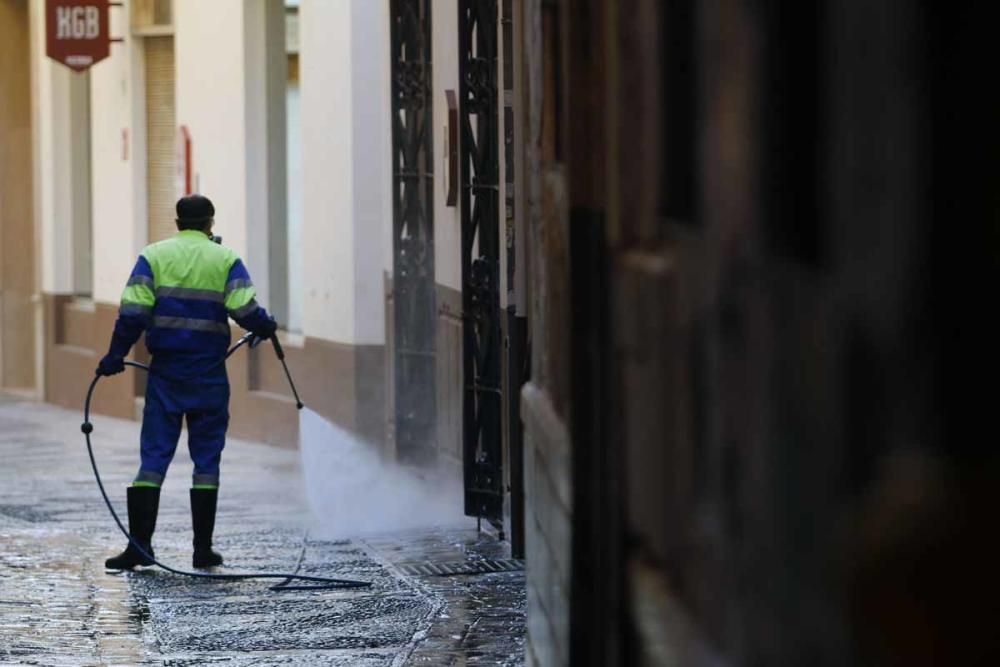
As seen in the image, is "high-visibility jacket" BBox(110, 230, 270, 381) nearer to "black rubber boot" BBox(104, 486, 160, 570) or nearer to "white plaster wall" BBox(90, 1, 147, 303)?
"black rubber boot" BBox(104, 486, 160, 570)

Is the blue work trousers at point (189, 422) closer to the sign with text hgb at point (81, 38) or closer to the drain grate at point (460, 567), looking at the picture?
the drain grate at point (460, 567)

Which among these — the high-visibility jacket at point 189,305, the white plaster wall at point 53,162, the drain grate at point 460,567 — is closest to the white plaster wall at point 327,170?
the high-visibility jacket at point 189,305

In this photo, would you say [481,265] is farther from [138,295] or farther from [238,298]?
[138,295]

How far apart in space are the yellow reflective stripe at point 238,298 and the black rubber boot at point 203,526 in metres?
0.90

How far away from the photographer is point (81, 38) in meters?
19.3

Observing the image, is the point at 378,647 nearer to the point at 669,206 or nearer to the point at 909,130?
the point at 669,206

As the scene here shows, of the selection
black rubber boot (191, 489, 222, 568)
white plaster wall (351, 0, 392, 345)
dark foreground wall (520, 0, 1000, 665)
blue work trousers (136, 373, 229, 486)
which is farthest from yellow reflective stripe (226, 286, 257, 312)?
dark foreground wall (520, 0, 1000, 665)

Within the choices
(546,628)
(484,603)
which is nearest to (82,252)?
(484,603)

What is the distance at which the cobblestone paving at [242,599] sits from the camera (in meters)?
7.32

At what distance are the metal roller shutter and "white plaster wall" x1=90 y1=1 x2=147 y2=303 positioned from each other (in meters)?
0.07

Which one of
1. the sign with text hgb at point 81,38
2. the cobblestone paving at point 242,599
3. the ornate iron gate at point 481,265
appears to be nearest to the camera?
the cobblestone paving at point 242,599

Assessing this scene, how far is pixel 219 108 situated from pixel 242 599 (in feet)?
31.5

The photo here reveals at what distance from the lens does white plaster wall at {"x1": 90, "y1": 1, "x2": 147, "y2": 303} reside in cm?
1950

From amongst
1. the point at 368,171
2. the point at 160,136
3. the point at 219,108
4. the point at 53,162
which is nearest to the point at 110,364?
the point at 368,171
